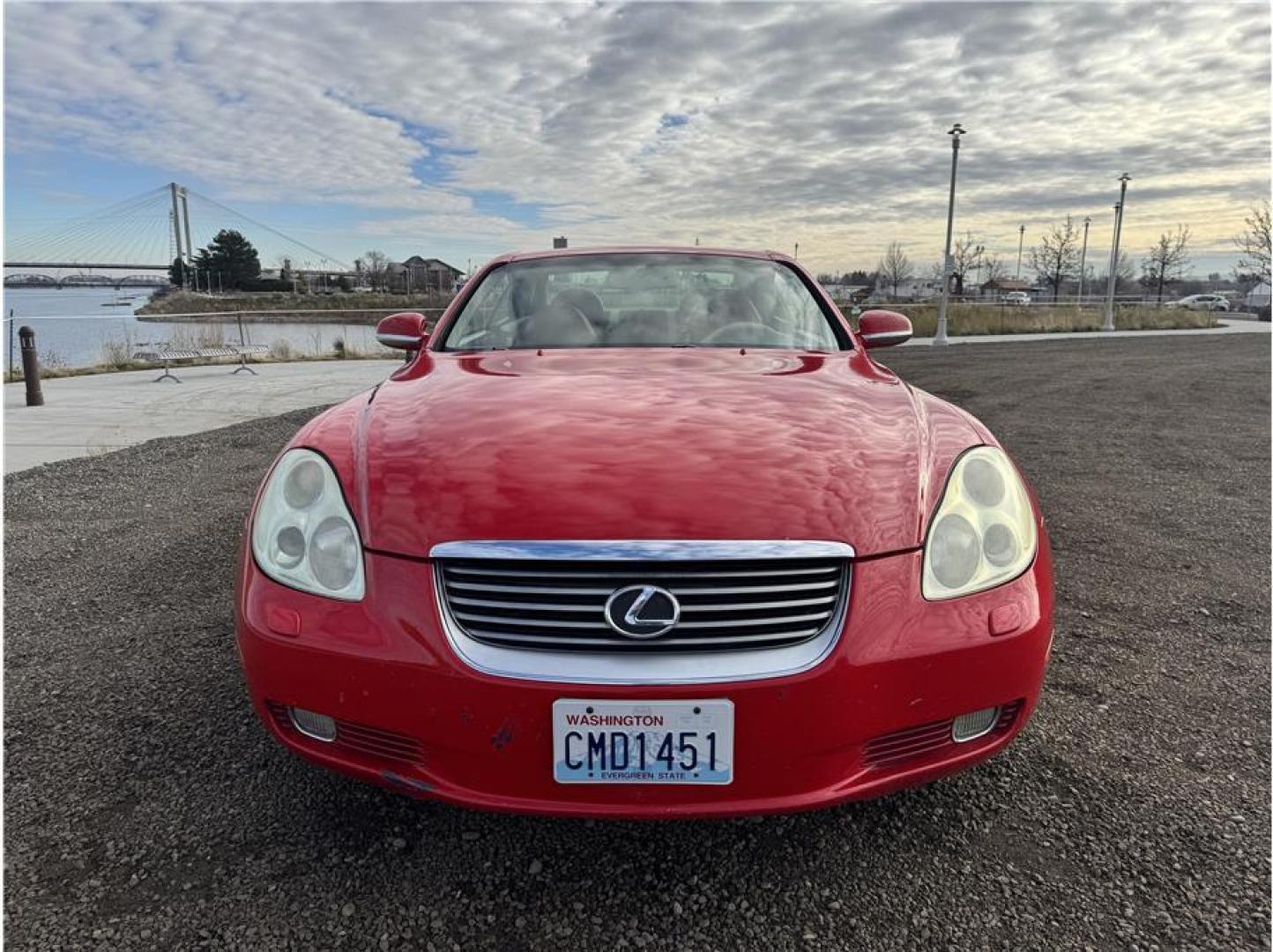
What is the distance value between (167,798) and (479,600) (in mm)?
1093

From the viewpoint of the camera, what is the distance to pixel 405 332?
10.6 feet

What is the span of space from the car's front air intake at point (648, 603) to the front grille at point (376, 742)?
243mm

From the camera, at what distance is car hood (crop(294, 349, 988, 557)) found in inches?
61.4

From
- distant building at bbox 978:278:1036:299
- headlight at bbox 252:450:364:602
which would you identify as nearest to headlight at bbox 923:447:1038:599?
headlight at bbox 252:450:364:602

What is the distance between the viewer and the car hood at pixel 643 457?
61.4 inches

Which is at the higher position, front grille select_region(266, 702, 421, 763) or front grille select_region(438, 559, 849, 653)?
front grille select_region(438, 559, 849, 653)

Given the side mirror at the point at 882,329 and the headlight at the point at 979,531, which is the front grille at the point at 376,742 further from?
the side mirror at the point at 882,329

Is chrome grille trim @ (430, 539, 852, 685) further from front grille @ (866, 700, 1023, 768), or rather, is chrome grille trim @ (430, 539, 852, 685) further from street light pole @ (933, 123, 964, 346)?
street light pole @ (933, 123, 964, 346)

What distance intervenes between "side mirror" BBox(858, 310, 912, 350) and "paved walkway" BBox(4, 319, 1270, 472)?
583 cm

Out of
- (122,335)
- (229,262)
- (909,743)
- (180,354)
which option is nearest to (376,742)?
(909,743)

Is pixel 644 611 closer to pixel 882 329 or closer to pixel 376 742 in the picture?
pixel 376 742

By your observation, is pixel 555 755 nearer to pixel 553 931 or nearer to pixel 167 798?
pixel 553 931

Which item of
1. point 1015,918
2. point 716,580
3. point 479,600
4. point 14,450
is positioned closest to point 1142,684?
point 1015,918

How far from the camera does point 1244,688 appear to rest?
2520 mm
